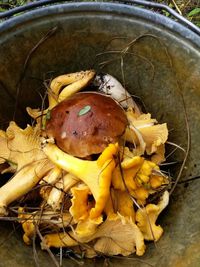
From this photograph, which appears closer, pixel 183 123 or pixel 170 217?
pixel 170 217

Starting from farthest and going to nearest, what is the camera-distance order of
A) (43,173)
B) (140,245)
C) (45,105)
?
(45,105), (43,173), (140,245)

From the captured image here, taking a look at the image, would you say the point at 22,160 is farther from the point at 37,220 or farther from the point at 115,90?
the point at 115,90

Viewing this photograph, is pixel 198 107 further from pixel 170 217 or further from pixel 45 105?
pixel 45 105

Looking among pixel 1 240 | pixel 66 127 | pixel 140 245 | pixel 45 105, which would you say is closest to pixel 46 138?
pixel 66 127

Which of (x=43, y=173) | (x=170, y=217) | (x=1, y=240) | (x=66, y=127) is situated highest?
(x=66, y=127)

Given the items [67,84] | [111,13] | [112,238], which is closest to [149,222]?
[112,238]
